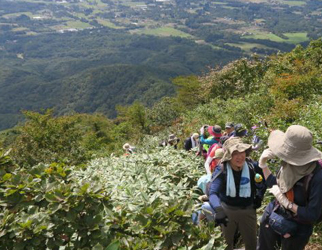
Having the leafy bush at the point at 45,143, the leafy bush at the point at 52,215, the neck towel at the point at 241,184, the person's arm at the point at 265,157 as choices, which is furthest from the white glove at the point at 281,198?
the leafy bush at the point at 45,143

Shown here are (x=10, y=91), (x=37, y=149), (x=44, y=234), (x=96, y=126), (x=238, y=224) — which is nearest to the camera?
(x=44, y=234)

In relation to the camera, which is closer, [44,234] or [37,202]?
[44,234]

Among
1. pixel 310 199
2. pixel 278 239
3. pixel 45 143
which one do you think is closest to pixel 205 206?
pixel 278 239

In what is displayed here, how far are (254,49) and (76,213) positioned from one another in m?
186

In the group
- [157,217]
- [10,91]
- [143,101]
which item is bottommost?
[10,91]

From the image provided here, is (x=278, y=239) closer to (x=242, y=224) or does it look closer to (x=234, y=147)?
(x=242, y=224)

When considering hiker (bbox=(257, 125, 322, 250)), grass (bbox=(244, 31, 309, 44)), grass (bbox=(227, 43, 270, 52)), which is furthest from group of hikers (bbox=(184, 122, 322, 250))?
grass (bbox=(244, 31, 309, 44))

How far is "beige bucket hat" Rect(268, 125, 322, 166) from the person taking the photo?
284cm

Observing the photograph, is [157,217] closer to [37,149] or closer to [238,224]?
[238,224]

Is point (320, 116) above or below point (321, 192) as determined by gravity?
below

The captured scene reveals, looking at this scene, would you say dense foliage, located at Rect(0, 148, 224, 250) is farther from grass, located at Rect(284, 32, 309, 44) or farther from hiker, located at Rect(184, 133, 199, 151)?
grass, located at Rect(284, 32, 309, 44)

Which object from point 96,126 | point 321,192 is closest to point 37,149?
point 321,192

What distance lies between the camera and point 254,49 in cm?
17388

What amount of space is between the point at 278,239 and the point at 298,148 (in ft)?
3.77
